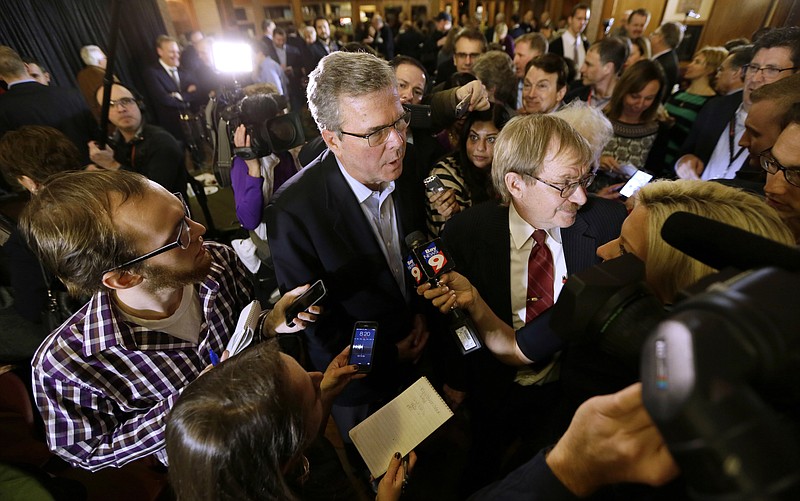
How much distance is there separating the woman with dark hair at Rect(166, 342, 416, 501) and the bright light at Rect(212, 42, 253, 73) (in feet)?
15.1

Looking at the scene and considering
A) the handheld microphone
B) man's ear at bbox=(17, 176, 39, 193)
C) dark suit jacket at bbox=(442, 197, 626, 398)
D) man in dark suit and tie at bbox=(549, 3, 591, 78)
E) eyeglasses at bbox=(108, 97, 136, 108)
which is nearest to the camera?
the handheld microphone

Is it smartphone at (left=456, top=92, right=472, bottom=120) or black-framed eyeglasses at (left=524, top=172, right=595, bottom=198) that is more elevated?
smartphone at (left=456, top=92, right=472, bottom=120)

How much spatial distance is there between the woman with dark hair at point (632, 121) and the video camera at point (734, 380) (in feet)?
8.26

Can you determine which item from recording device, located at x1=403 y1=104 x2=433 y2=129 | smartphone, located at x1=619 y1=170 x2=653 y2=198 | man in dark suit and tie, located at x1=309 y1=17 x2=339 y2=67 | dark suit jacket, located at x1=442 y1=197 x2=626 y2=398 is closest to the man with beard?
dark suit jacket, located at x1=442 y1=197 x2=626 y2=398

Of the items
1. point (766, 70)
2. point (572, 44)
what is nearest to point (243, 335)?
point (766, 70)

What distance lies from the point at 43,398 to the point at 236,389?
82 centimetres

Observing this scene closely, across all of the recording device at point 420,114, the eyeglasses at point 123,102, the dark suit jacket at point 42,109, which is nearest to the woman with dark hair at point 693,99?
the recording device at point 420,114

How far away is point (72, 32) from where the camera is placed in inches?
249

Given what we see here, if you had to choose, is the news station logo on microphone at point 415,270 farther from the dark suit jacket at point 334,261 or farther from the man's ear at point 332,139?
the man's ear at point 332,139

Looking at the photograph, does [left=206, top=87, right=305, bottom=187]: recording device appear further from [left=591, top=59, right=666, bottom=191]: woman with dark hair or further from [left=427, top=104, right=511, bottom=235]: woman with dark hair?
[left=591, top=59, right=666, bottom=191]: woman with dark hair

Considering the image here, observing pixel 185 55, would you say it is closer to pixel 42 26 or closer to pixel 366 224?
pixel 42 26

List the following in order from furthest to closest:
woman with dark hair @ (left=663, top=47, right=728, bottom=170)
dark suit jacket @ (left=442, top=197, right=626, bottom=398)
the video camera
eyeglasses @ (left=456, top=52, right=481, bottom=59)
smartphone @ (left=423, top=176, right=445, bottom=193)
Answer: eyeglasses @ (left=456, top=52, right=481, bottom=59) → woman with dark hair @ (left=663, top=47, right=728, bottom=170) → smartphone @ (left=423, top=176, right=445, bottom=193) → dark suit jacket @ (left=442, top=197, right=626, bottom=398) → the video camera

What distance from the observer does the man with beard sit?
3.46ft

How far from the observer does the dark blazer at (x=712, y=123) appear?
258 cm
